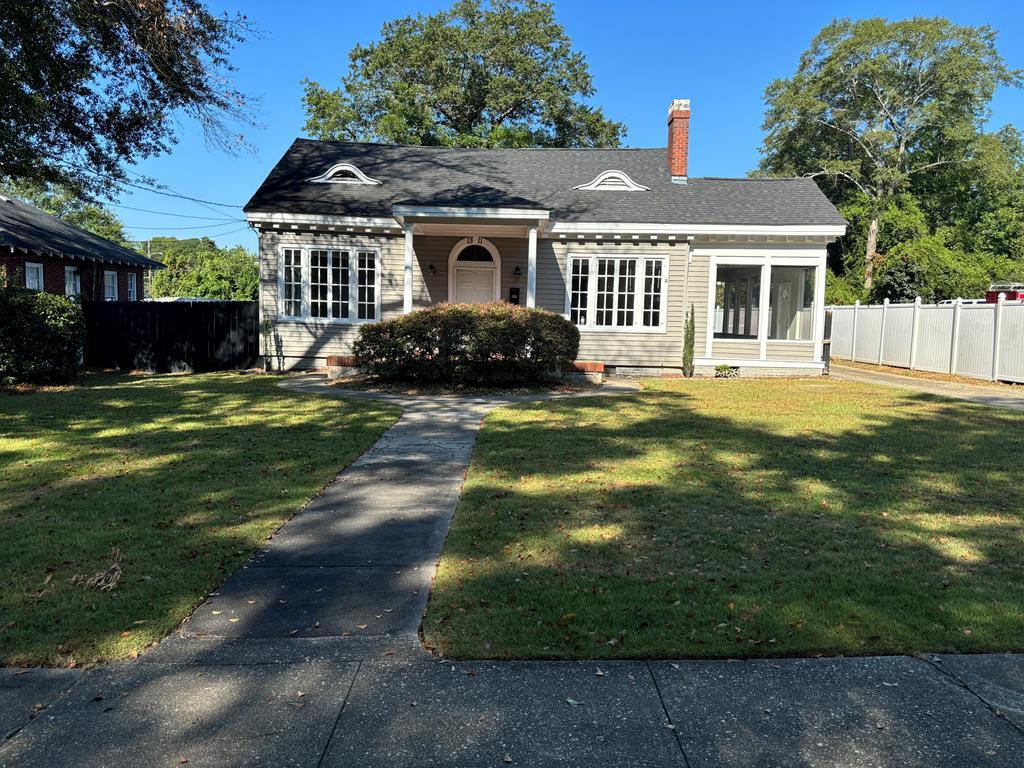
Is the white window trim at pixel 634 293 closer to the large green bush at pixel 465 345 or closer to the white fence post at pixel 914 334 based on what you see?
the large green bush at pixel 465 345

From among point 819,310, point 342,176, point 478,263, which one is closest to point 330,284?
point 342,176

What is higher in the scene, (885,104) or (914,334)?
(885,104)

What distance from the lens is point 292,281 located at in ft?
53.9

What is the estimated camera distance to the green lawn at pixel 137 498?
359 centimetres

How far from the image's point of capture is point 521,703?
288cm

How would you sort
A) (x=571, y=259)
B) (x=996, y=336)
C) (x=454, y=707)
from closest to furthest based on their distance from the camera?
(x=454, y=707) → (x=996, y=336) → (x=571, y=259)

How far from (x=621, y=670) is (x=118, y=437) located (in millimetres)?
7202

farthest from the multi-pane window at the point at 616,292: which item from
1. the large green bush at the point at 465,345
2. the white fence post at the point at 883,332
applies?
the white fence post at the point at 883,332

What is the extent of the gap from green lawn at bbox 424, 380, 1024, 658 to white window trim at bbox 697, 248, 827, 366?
25.9ft

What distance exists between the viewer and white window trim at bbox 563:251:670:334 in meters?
16.6

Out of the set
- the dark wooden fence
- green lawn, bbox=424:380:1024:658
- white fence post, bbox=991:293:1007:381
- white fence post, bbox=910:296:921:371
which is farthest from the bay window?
the dark wooden fence

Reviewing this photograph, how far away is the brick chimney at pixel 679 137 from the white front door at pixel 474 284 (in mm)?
5469

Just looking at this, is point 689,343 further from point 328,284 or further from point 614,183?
point 328,284

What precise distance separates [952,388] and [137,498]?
1564 centimetres
